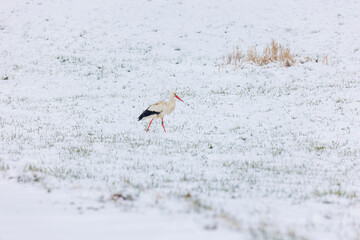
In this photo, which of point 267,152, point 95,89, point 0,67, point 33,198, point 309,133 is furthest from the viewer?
point 0,67

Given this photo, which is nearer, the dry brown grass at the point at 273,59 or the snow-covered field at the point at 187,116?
the snow-covered field at the point at 187,116

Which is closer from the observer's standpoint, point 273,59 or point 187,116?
point 187,116

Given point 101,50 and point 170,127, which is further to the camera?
point 101,50

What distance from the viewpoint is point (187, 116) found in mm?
12117

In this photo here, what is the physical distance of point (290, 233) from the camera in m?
3.61

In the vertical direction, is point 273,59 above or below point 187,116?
above

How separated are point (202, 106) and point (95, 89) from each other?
6.25m

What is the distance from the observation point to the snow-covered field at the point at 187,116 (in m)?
4.59

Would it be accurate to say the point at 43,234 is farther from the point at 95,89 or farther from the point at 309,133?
the point at 95,89

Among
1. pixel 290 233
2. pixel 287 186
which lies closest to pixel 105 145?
pixel 287 186

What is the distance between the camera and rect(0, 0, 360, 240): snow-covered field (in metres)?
4.59

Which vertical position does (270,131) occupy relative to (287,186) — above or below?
below

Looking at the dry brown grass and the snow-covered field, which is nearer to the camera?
the snow-covered field

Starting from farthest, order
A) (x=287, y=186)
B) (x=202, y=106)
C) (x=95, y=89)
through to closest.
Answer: (x=95, y=89) → (x=202, y=106) → (x=287, y=186)
